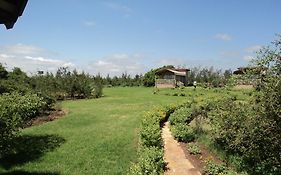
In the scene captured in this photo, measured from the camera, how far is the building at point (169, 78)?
196ft

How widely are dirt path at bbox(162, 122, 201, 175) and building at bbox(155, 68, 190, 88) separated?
44.5m

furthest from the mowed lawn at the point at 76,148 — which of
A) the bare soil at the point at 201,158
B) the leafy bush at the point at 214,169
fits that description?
the leafy bush at the point at 214,169

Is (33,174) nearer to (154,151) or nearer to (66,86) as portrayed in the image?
(154,151)

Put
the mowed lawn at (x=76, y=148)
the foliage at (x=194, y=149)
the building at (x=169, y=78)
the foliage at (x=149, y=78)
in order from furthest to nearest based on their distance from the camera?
the foliage at (x=149, y=78) → the building at (x=169, y=78) → the foliage at (x=194, y=149) → the mowed lawn at (x=76, y=148)

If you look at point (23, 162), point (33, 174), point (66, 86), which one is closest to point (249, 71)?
point (33, 174)

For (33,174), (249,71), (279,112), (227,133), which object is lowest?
(33,174)

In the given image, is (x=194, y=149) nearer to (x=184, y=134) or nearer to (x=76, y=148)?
(x=184, y=134)

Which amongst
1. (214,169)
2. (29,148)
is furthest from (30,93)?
(214,169)

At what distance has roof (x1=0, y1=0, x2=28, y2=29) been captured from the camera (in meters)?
4.61

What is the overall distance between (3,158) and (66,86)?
25036mm

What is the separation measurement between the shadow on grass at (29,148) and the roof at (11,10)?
6271mm

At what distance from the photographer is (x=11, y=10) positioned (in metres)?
4.71

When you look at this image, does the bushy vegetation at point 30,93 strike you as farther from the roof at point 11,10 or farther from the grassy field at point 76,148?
the roof at point 11,10

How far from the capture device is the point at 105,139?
14.5m
